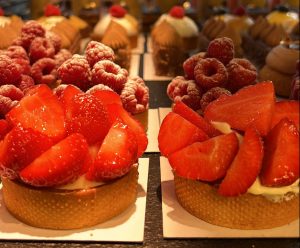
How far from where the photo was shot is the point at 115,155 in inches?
43.9

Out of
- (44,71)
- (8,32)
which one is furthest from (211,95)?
(8,32)

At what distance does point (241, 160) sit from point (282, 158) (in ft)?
0.30

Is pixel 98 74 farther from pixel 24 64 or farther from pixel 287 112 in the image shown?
pixel 287 112

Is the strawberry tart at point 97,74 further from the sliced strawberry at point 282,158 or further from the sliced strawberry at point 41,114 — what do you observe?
the sliced strawberry at point 282,158

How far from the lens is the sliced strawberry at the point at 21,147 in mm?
1079

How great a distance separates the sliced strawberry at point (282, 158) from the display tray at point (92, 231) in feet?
1.09

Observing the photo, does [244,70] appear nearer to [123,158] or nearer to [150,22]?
[123,158]

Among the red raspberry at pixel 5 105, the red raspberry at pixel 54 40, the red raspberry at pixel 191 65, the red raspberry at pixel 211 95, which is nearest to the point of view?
the red raspberry at pixel 5 105

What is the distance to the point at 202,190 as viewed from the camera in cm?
113

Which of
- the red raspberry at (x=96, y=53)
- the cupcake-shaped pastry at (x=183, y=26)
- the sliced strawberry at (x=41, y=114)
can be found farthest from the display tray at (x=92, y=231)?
the cupcake-shaped pastry at (x=183, y=26)

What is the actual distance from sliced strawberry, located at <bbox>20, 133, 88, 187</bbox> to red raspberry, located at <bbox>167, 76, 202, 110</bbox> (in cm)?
→ 63

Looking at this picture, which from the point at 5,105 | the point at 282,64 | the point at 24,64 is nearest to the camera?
the point at 5,105

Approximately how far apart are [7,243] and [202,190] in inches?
19.1

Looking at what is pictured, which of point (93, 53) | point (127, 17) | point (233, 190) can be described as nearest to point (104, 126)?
point (233, 190)
